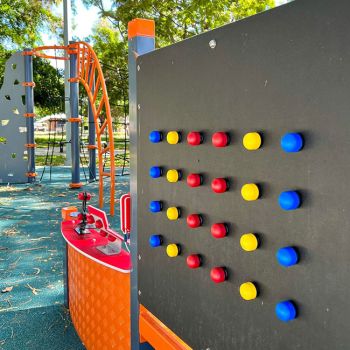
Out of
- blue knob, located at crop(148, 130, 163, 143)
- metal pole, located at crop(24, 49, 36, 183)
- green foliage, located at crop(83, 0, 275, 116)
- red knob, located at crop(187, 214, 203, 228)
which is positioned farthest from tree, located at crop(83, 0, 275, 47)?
red knob, located at crop(187, 214, 203, 228)

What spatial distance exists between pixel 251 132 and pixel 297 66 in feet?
0.51

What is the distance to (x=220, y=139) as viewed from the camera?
86 centimetres

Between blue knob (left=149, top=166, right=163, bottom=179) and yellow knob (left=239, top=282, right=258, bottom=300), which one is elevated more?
blue knob (left=149, top=166, right=163, bottom=179)

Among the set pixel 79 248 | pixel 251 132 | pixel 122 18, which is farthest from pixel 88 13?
pixel 251 132

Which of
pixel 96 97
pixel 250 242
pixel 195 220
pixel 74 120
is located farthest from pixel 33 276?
pixel 74 120

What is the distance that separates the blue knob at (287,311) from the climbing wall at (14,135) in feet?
28.6

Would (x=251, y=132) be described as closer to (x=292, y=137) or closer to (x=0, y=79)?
(x=292, y=137)

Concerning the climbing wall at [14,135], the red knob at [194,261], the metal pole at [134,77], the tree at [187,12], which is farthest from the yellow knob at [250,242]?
the tree at [187,12]

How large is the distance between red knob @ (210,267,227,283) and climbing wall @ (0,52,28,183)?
8.50 m

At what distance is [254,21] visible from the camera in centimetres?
79

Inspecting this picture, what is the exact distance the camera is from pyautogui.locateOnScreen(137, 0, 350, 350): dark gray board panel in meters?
0.63

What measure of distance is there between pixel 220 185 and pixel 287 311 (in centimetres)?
28

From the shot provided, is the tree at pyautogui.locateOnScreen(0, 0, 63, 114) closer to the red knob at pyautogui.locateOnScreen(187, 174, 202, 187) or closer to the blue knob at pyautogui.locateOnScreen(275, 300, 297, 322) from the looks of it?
the red knob at pyautogui.locateOnScreen(187, 174, 202, 187)

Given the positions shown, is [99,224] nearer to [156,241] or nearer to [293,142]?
[156,241]
